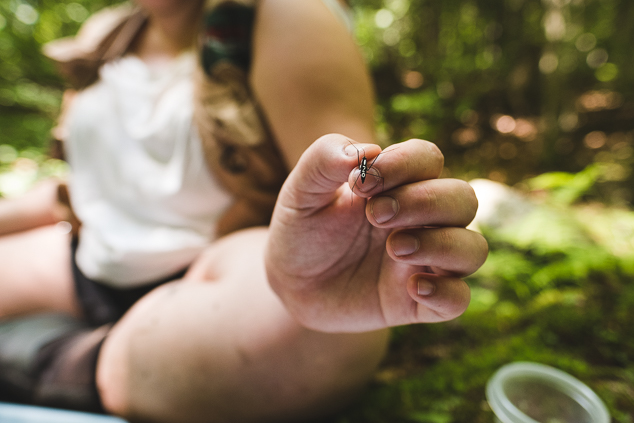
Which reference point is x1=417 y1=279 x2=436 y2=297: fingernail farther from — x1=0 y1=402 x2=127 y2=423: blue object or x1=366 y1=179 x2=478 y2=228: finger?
x1=0 y1=402 x2=127 y2=423: blue object

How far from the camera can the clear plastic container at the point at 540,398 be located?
31.9 inches

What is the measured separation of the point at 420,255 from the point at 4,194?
3.55m

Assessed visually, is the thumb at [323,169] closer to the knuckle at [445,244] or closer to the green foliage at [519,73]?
the knuckle at [445,244]

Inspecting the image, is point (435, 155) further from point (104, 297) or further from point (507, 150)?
point (507, 150)

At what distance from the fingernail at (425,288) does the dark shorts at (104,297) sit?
0.97 m

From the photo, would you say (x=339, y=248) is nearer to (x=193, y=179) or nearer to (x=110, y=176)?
(x=193, y=179)

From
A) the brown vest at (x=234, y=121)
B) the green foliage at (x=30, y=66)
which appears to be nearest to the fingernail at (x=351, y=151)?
the brown vest at (x=234, y=121)

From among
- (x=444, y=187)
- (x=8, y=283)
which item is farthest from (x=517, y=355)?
(x=8, y=283)

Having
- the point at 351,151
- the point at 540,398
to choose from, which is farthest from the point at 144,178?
the point at 540,398

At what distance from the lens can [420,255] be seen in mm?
461

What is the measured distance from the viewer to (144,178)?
1150 millimetres

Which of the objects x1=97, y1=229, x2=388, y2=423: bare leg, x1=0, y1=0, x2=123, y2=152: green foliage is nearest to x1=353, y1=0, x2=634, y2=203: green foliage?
x1=97, y1=229, x2=388, y2=423: bare leg

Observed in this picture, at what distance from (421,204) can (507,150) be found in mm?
2773

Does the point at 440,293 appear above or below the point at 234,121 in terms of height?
below
